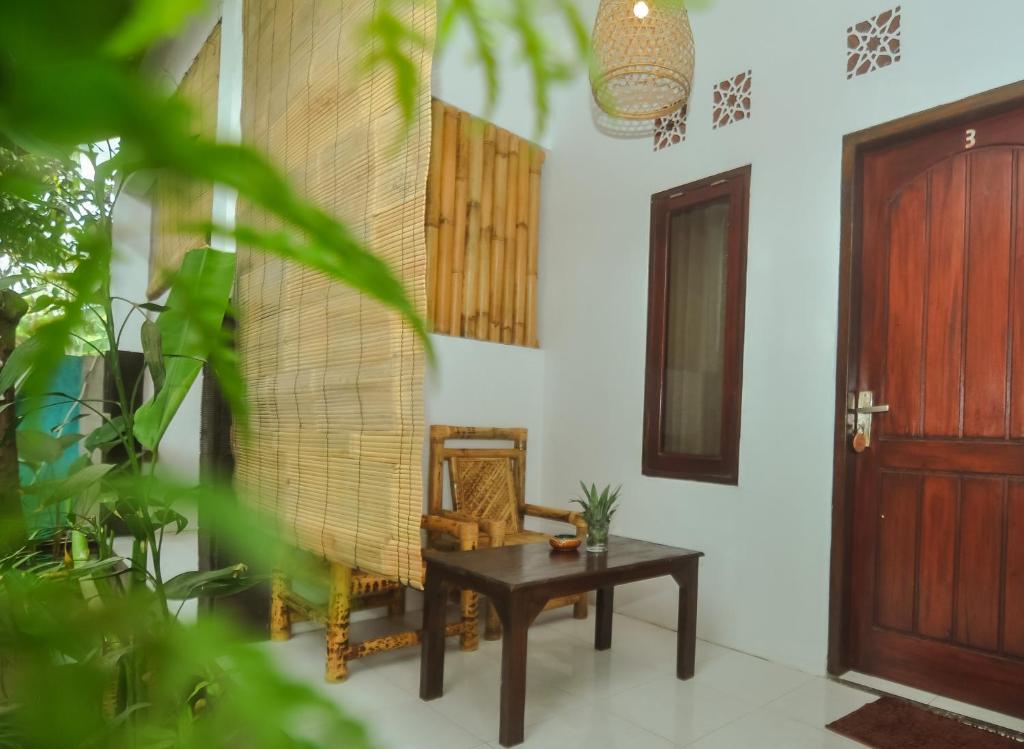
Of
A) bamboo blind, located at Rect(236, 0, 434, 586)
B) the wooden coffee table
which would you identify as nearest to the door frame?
the wooden coffee table

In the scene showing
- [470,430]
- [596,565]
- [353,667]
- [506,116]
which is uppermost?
[506,116]

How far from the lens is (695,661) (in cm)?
299

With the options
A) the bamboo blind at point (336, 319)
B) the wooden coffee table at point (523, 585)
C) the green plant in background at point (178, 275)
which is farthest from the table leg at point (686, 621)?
the green plant in background at point (178, 275)

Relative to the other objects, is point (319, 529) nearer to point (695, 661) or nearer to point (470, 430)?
point (470, 430)

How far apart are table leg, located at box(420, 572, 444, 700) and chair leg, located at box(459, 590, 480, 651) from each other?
18.9 inches

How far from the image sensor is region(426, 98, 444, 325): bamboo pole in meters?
3.72

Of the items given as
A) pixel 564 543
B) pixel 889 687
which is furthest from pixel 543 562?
pixel 889 687

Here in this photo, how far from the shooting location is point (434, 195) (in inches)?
148

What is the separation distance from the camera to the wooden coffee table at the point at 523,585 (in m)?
2.25

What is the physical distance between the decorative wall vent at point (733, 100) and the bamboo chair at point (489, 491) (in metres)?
1.98

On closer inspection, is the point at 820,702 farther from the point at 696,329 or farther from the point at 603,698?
the point at 696,329

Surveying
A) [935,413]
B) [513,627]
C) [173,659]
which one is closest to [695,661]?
[513,627]

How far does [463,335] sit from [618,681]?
196cm

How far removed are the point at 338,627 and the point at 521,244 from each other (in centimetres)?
250
